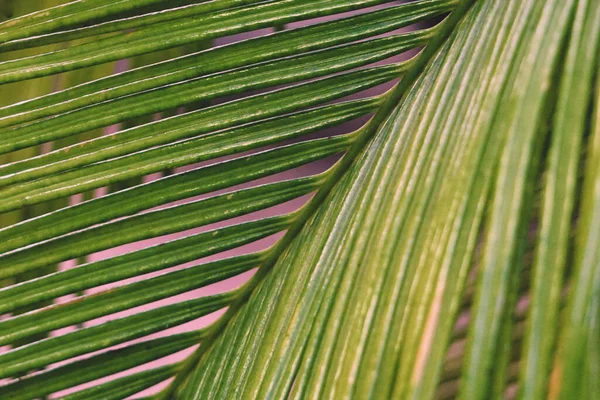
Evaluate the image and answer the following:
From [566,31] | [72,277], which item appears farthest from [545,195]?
[72,277]

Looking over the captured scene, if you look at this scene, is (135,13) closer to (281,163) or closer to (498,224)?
(281,163)

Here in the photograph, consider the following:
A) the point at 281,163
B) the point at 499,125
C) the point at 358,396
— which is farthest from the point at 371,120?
the point at 358,396

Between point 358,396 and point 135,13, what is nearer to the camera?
point 358,396

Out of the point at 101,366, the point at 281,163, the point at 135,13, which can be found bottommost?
the point at 101,366

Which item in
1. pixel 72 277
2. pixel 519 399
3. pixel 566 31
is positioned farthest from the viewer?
pixel 72 277

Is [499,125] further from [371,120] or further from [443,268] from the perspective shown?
[371,120]

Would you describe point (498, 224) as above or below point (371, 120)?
below

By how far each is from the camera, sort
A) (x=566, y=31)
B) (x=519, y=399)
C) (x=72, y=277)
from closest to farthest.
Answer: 1. (x=519, y=399)
2. (x=566, y=31)
3. (x=72, y=277)
